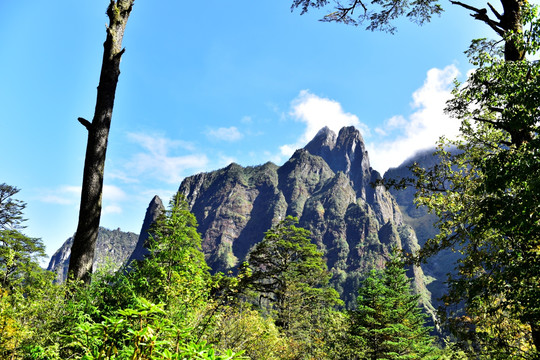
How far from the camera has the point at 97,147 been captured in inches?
Result: 203

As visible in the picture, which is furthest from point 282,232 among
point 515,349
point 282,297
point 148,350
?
point 148,350

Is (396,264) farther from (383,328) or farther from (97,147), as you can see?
(383,328)

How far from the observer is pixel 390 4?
28.6 feet

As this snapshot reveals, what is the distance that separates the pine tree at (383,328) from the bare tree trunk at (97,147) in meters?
14.8

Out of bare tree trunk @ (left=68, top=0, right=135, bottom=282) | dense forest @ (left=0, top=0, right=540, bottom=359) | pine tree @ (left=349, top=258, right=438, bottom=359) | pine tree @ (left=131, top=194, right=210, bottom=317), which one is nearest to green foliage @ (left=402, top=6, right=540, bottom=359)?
dense forest @ (left=0, top=0, right=540, bottom=359)

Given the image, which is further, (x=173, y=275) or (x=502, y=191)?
(x=173, y=275)

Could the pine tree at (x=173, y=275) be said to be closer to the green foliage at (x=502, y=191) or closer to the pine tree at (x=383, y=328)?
the green foliage at (x=502, y=191)

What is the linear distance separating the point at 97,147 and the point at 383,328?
53.7 ft

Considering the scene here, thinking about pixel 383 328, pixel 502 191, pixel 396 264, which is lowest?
pixel 383 328

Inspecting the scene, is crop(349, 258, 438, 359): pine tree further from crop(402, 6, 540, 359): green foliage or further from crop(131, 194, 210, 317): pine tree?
crop(131, 194, 210, 317): pine tree

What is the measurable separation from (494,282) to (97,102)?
27.4 feet

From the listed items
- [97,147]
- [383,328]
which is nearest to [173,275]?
[97,147]

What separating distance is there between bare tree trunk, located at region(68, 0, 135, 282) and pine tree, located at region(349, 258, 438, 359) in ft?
48.5

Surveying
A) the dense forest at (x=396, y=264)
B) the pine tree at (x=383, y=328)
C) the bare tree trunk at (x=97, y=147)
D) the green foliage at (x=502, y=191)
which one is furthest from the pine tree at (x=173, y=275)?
the pine tree at (x=383, y=328)
